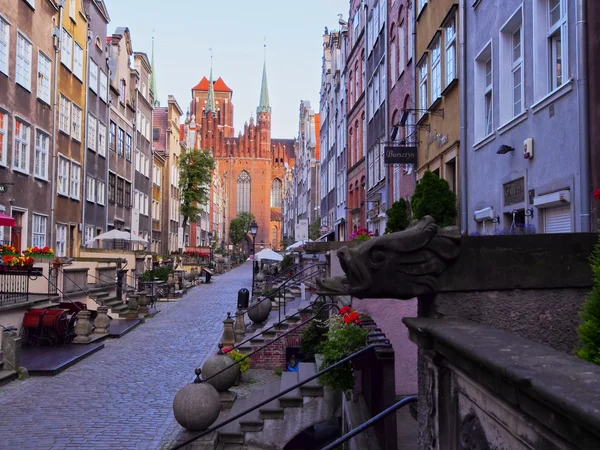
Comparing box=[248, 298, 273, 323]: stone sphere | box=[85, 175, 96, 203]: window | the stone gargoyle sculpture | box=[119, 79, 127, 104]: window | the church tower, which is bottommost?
box=[248, 298, 273, 323]: stone sphere

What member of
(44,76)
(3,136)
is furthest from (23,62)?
(3,136)

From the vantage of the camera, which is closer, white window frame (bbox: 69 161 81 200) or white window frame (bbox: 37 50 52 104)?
white window frame (bbox: 37 50 52 104)

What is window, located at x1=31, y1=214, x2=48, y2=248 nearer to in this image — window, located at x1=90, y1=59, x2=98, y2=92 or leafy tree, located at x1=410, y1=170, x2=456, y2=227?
window, located at x1=90, y1=59, x2=98, y2=92

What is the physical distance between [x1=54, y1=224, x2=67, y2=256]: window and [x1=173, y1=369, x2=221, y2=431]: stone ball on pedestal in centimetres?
1922

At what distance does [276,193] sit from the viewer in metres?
122

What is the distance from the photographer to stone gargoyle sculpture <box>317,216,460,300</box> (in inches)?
130

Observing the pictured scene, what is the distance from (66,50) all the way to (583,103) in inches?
947

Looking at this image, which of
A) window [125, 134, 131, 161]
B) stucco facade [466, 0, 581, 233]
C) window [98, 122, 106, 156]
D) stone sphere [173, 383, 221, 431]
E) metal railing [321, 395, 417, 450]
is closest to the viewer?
metal railing [321, 395, 417, 450]

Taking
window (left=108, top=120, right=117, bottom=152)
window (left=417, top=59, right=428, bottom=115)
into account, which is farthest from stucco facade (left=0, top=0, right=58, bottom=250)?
window (left=417, top=59, right=428, bottom=115)

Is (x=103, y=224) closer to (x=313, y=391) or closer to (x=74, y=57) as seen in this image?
(x=74, y=57)

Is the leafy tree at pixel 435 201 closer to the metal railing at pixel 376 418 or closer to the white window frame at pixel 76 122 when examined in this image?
the metal railing at pixel 376 418

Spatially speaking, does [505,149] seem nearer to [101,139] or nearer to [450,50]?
[450,50]

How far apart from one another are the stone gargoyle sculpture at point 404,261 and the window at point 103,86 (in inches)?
1260

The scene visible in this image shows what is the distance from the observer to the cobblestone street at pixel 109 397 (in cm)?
883
